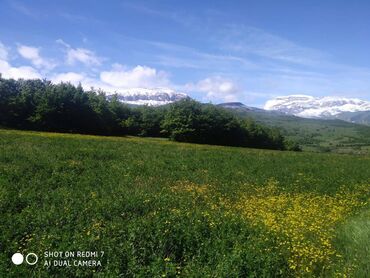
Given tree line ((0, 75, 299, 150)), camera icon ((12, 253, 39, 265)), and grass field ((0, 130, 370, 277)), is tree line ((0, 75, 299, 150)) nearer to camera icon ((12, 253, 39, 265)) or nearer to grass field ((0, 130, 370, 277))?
grass field ((0, 130, 370, 277))

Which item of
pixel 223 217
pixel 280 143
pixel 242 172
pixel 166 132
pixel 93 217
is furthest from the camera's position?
pixel 280 143

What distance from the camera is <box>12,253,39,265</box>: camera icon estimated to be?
8.74 m

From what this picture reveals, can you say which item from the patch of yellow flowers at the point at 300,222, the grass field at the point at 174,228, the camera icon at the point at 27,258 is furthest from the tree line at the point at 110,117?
the camera icon at the point at 27,258

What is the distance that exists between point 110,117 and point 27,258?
10104 cm

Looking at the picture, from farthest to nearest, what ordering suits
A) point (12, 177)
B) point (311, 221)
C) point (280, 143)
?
1. point (280, 143)
2. point (12, 177)
3. point (311, 221)

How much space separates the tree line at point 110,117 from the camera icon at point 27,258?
8575 cm

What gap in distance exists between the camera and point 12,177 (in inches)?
742

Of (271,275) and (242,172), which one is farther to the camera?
(242,172)

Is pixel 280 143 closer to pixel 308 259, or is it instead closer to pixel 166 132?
pixel 166 132

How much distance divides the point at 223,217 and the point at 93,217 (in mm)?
4422

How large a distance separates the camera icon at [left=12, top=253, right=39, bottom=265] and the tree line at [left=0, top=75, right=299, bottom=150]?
3376 inches

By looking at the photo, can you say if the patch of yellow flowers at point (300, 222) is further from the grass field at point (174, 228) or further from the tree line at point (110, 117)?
the tree line at point (110, 117)

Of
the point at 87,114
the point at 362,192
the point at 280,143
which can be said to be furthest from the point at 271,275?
the point at 280,143

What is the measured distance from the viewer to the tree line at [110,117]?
91.2 metres
